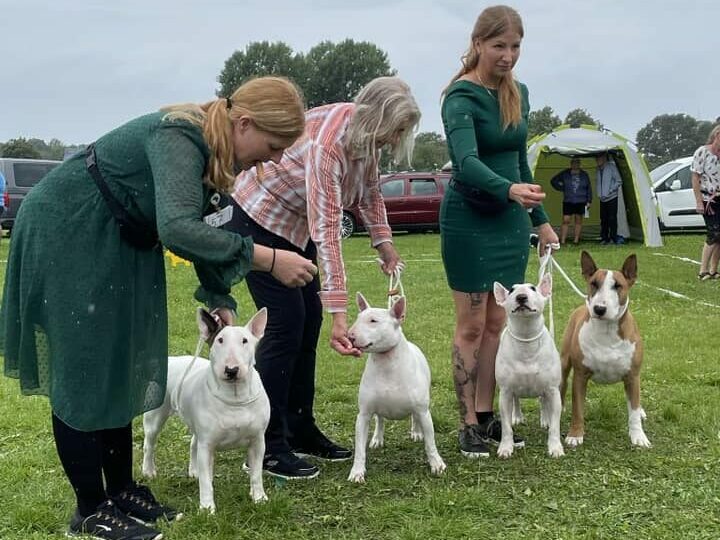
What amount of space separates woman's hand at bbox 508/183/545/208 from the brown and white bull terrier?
2.63ft

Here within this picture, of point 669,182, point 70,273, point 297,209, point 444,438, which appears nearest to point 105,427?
point 70,273

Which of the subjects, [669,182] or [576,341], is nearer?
[576,341]

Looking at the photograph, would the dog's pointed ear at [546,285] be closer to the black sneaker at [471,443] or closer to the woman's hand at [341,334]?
the black sneaker at [471,443]

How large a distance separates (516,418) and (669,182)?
16.3 m

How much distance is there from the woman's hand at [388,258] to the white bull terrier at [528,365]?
22.3 inches

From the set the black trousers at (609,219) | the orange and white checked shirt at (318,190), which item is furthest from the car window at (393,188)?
the orange and white checked shirt at (318,190)

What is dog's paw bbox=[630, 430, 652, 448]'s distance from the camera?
451 cm

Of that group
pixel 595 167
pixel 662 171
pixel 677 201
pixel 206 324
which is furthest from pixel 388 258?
pixel 662 171

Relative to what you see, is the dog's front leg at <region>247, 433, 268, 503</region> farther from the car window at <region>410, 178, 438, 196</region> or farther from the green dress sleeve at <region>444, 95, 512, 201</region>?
the car window at <region>410, 178, 438, 196</region>

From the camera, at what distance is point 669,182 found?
64.7 ft

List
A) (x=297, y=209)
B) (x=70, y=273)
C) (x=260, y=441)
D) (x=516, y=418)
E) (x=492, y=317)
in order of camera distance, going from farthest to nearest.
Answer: (x=516, y=418), (x=492, y=317), (x=297, y=209), (x=260, y=441), (x=70, y=273)

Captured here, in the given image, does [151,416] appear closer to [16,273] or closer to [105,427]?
[105,427]

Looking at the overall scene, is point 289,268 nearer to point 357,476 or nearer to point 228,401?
point 228,401

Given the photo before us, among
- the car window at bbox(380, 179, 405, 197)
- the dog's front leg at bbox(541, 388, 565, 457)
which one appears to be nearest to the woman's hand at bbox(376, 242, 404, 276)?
the dog's front leg at bbox(541, 388, 565, 457)
